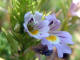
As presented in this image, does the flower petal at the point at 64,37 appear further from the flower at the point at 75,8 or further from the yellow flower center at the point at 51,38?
the flower at the point at 75,8

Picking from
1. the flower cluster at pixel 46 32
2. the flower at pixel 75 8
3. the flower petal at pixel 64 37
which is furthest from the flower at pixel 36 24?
the flower at pixel 75 8

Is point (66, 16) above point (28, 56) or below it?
above

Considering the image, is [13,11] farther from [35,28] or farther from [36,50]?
[36,50]

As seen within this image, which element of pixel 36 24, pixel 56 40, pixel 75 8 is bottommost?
pixel 56 40

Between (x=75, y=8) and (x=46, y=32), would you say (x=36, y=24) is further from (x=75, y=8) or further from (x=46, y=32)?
(x=75, y=8)

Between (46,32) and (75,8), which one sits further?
(75,8)

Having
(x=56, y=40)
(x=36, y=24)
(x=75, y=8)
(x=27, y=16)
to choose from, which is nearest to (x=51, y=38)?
(x=56, y=40)

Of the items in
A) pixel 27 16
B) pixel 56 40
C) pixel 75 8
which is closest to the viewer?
pixel 27 16

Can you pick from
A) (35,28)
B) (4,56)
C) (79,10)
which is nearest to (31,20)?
(35,28)

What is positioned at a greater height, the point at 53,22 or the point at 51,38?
the point at 53,22
